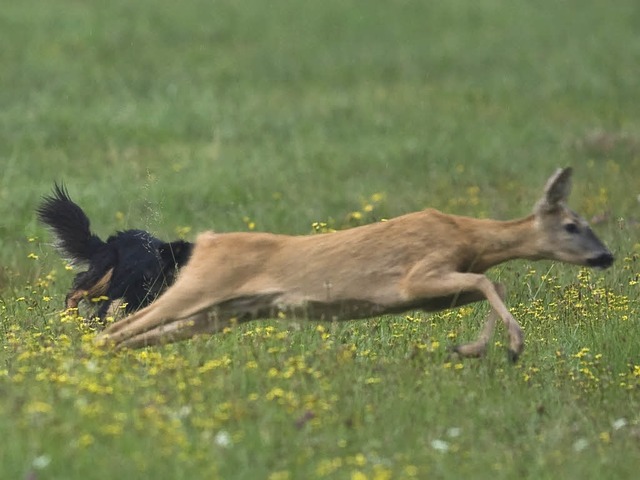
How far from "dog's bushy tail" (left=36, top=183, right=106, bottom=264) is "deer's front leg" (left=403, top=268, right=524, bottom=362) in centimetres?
268

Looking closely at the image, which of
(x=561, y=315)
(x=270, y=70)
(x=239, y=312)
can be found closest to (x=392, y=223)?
(x=239, y=312)

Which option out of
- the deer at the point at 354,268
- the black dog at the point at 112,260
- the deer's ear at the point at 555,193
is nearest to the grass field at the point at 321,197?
the deer at the point at 354,268

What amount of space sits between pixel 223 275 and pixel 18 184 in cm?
658

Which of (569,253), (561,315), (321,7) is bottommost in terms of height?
(321,7)

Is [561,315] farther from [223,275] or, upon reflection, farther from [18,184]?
[18,184]

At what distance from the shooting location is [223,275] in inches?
324

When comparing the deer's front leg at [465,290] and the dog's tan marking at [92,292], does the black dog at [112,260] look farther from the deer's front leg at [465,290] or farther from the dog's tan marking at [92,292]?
the deer's front leg at [465,290]

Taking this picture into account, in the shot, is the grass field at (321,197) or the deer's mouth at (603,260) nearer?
the grass field at (321,197)

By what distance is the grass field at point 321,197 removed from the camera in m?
6.44

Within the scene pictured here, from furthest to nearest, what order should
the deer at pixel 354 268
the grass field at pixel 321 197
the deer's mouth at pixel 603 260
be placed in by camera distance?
the deer's mouth at pixel 603 260 < the deer at pixel 354 268 < the grass field at pixel 321 197

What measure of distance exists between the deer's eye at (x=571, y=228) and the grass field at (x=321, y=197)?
0.68m

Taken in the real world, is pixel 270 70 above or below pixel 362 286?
below

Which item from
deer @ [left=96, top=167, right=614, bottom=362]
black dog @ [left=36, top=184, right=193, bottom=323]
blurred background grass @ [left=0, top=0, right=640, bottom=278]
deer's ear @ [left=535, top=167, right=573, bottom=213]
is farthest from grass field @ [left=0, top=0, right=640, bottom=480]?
deer's ear @ [left=535, top=167, right=573, bottom=213]

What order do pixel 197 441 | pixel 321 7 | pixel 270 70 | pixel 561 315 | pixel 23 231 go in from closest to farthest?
pixel 197 441 < pixel 561 315 < pixel 23 231 < pixel 270 70 < pixel 321 7
